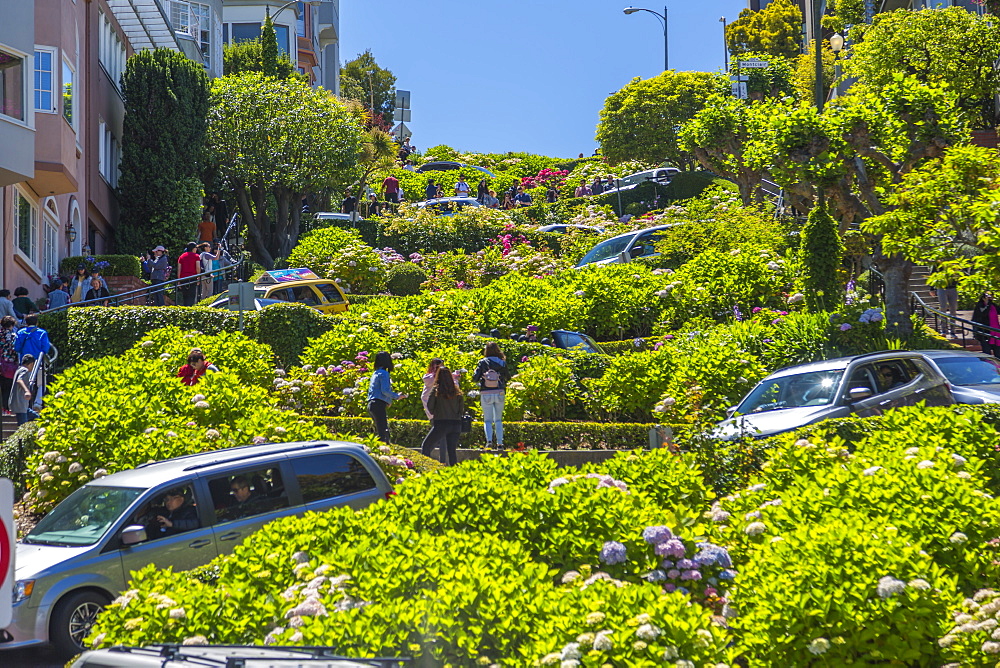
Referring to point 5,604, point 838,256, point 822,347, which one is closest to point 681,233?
point 838,256

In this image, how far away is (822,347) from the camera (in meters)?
20.4

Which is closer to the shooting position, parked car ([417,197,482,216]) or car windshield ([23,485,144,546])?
car windshield ([23,485,144,546])

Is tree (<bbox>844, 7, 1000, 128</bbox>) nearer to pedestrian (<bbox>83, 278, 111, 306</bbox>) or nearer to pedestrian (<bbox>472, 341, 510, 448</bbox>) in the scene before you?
pedestrian (<bbox>472, 341, 510, 448</bbox>)

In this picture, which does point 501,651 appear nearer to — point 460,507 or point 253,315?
point 460,507

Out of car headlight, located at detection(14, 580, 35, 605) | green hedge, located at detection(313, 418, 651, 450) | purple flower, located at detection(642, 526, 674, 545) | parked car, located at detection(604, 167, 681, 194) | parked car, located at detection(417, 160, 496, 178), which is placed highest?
parked car, located at detection(417, 160, 496, 178)

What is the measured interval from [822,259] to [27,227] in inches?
647

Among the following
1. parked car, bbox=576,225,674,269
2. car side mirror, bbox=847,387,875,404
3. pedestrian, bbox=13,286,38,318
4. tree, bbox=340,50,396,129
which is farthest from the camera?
tree, bbox=340,50,396,129

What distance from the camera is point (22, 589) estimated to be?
30.7 ft

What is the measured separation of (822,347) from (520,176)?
2177 inches

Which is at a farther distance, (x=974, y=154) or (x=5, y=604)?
(x=974, y=154)

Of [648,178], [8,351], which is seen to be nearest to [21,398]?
[8,351]

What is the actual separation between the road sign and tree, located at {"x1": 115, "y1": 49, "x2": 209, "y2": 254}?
3231 centimetres

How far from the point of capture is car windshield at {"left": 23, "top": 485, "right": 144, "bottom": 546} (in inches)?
396

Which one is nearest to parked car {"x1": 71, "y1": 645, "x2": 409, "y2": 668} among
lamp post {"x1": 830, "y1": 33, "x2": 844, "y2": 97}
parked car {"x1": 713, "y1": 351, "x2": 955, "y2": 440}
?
parked car {"x1": 713, "y1": 351, "x2": 955, "y2": 440}
